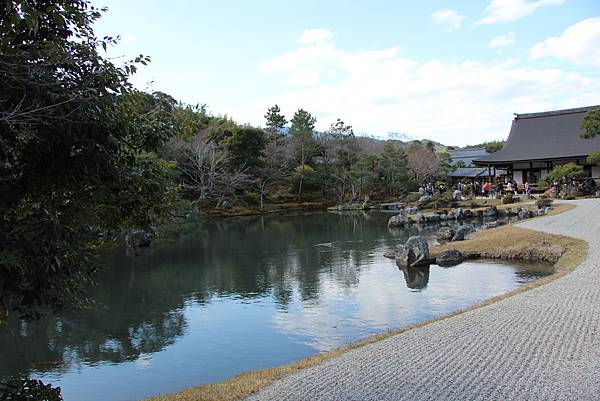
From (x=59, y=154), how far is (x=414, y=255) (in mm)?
12555

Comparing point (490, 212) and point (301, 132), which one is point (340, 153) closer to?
point (301, 132)

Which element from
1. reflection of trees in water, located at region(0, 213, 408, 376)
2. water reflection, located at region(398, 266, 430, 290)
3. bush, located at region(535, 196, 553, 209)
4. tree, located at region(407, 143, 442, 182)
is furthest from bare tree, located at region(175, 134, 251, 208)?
water reflection, located at region(398, 266, 430, 290)

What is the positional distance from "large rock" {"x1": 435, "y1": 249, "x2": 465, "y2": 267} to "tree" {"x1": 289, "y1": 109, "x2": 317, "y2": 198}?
1140 inches

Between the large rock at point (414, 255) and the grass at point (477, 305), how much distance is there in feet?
3.74

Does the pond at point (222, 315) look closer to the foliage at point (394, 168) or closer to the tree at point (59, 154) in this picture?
the tree at point (59, 154)

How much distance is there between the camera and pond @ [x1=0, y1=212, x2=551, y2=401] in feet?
24.6

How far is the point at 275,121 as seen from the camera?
47.4 m

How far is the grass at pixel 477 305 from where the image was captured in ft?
16.6

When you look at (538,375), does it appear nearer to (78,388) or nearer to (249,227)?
(78,388)

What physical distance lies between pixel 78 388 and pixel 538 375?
18.7 feet

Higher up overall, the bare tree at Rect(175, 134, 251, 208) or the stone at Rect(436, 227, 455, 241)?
the bare tree at Rect(175, 134, 251, 208)

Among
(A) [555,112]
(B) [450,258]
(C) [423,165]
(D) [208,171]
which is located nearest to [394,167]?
(C) [423,165]

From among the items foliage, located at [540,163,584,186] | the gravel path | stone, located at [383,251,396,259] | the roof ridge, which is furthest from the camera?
the roof ridge

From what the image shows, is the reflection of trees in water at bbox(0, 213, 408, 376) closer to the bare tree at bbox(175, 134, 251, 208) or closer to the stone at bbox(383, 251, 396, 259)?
the stone at bbox(383, 251, 396, 259)
